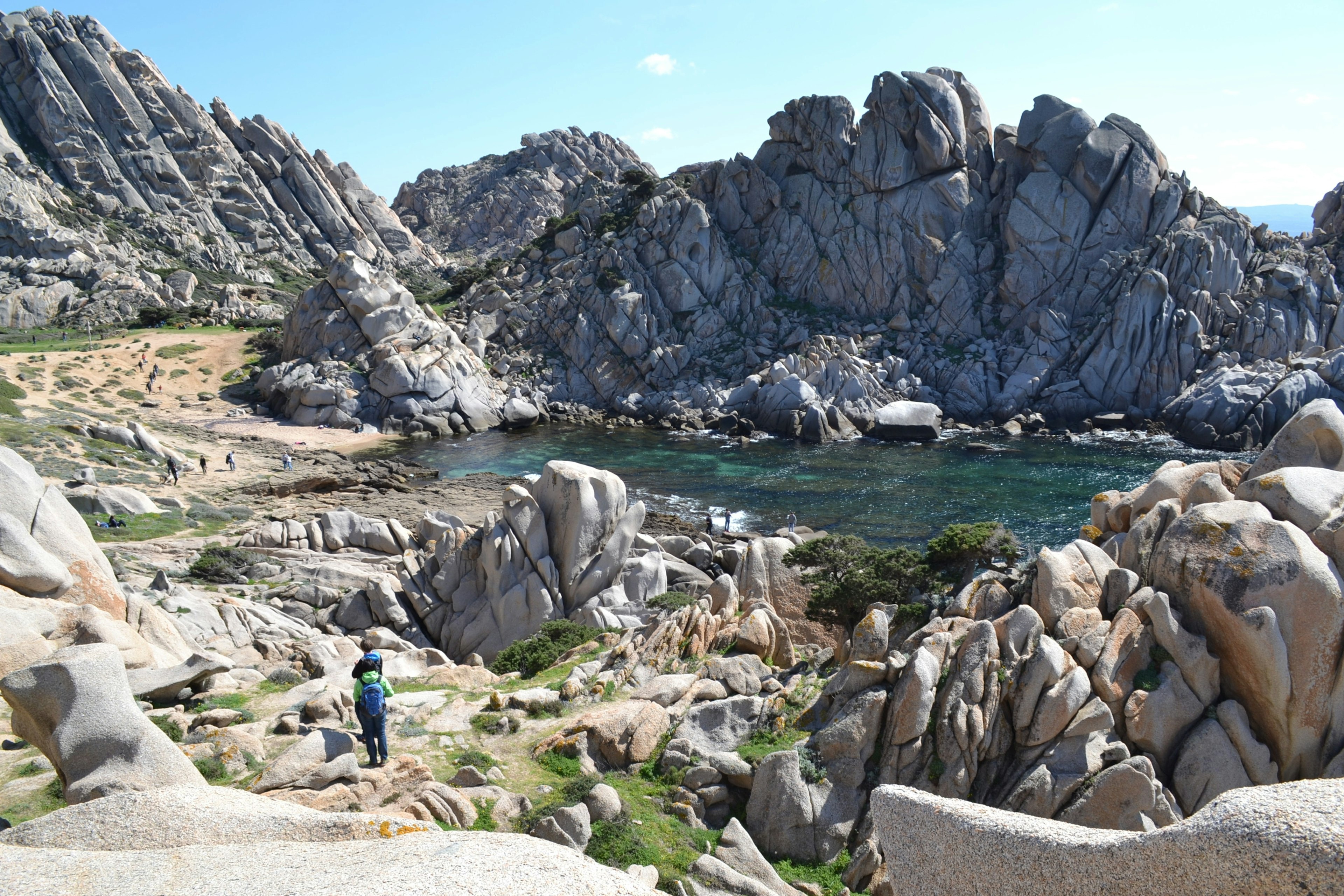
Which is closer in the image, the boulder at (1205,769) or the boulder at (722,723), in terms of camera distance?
the boulder at (1205,769)

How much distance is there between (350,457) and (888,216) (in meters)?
69.7

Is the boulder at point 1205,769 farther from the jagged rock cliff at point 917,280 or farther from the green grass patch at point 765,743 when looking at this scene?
the jagged rock cliff at point 917,280

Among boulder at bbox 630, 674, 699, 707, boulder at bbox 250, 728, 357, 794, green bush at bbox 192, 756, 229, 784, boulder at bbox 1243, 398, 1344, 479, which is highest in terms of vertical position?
boulder at bbox 1243, 398, 1344, 479

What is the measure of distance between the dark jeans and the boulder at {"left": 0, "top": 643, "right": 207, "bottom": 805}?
→ 125 inches

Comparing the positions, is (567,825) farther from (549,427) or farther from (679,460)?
(549,427)

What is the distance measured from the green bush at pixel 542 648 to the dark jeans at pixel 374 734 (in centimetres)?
883

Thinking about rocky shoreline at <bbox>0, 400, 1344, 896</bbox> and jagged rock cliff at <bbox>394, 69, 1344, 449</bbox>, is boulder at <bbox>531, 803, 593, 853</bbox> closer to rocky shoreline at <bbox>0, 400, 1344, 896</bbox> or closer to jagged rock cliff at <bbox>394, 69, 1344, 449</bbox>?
rocky shoreline at <bbox>0, 400, 1344, 896</bbox>

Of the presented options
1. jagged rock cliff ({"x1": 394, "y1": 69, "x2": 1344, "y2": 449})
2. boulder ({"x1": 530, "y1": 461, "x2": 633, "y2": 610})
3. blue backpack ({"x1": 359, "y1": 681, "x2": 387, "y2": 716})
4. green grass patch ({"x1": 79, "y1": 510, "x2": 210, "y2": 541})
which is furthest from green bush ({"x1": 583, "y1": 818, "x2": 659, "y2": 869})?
jagged rock cliff ({"x1": 394, "y1": 69, "x2": 1344, "y2": 449})

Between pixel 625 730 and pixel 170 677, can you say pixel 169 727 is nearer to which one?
pixel 170 677

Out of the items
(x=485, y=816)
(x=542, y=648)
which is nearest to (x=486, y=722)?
(x=485, y=816)

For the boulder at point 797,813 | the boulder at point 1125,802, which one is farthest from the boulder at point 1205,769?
the boulder at point 797,813

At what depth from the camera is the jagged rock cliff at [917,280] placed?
8000 cm

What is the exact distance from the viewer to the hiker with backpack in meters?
13.7

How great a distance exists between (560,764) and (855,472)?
167 ft
